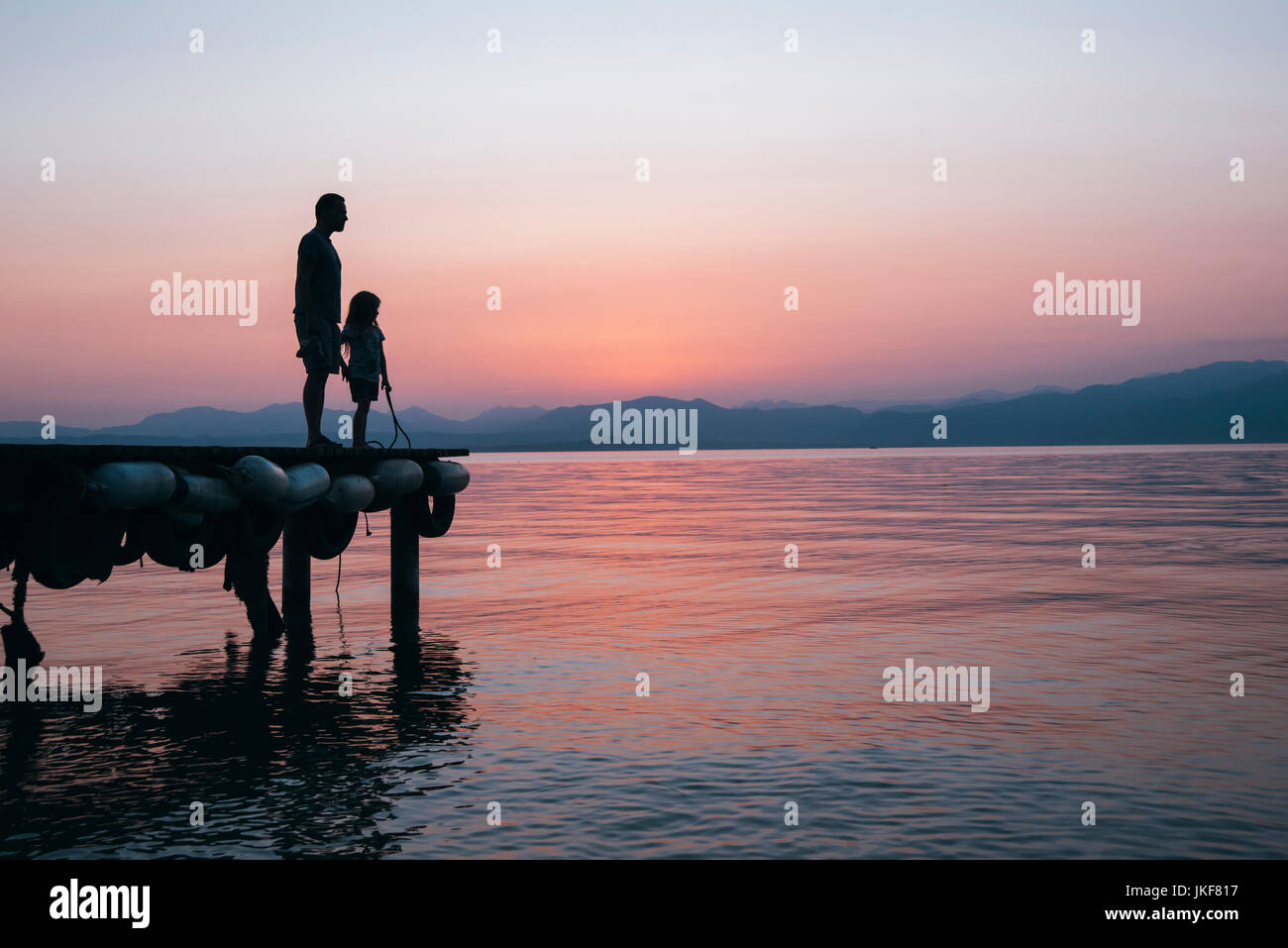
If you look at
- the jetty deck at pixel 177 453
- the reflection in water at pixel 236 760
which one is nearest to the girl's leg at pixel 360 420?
the jetty deck at pixel 177 453

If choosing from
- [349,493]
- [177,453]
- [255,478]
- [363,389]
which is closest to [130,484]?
[177,453]

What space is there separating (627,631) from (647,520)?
2571 centimetres

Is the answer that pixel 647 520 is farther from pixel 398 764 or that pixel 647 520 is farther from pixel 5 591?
pixel 398 764

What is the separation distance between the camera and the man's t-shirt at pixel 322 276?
51.4ft

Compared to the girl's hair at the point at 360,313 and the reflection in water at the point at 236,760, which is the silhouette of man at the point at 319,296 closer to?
the girl's hair at the point at 360,313

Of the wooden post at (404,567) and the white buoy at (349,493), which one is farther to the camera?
the wooden post at (404,567)

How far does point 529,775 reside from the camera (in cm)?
963

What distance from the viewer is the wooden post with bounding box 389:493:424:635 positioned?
721 inches

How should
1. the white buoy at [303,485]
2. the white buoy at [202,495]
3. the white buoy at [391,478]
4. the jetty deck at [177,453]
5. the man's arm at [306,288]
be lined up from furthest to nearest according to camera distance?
the white buoy at [391,478] → the man's arm at [306,288] → the white buoy at [303,485] → the white buoy at [202,495] → the jetty deck at [177,453]

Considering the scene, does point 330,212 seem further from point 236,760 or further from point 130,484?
point 236,760

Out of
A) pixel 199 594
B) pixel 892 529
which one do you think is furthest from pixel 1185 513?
pixel 199 594

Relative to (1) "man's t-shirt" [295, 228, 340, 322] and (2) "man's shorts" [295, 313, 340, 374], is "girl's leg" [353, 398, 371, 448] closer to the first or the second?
(2) "man's shorts" [295, 313, 340, 374]

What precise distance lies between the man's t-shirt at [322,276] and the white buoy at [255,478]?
2.64 metres

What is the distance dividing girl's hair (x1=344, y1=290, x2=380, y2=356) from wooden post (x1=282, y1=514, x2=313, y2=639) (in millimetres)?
3128
